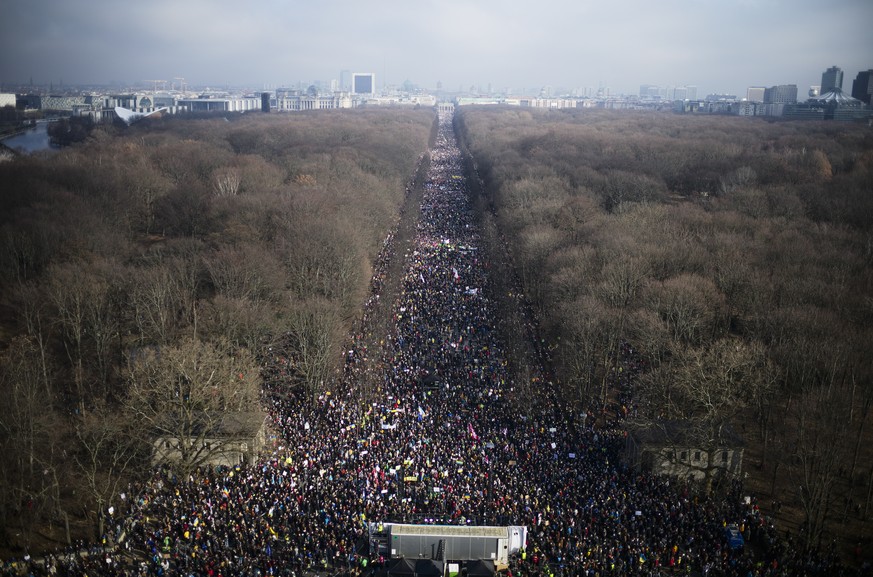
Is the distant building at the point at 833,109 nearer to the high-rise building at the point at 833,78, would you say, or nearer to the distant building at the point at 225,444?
the high-rise building at the point at 833,78

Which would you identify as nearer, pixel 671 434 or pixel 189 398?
pixel 189 398

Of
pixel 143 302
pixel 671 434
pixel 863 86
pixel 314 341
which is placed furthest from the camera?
pixel 863 86

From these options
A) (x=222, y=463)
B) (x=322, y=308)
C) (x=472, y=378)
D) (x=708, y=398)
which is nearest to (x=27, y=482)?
(x=222, y=463)

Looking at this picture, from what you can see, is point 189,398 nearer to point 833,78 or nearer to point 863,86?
point 863,86

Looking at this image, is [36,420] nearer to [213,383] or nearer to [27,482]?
[27,482]

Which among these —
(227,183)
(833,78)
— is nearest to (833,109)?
(833,78)

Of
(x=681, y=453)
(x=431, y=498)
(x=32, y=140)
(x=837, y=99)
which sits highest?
(x=837, y=99)

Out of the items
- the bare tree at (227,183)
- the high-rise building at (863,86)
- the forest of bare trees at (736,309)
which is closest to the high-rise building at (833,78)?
the high-rise building at (863,86)
